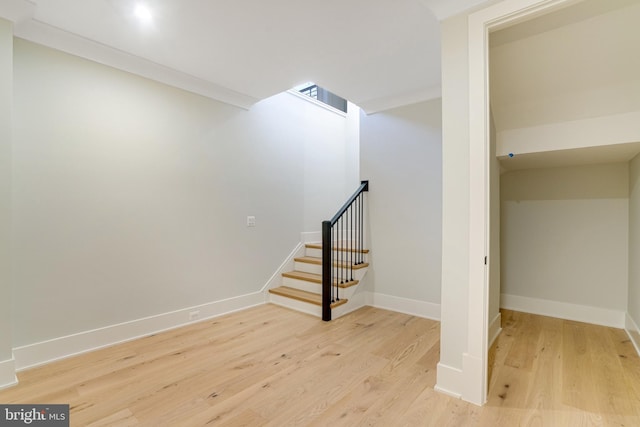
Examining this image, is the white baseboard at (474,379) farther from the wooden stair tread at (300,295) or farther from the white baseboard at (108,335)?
the white baseboard at (108,335)

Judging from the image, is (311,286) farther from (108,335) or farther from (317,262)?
(108,335)

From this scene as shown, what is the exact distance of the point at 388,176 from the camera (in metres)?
3.55

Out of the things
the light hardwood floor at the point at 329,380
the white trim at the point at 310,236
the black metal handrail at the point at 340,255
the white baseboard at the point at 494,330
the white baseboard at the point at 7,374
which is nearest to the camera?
the light hardwood floor at the point at 329,380

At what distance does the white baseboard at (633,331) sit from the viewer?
239cm

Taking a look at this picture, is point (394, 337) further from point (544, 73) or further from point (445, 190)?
point (544, 73)

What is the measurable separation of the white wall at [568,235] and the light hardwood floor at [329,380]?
0.48m

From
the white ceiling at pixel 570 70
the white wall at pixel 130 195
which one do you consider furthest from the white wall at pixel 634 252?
the white wall at pixel 130 195

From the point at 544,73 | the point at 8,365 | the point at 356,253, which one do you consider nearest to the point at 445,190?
the point at 544,73

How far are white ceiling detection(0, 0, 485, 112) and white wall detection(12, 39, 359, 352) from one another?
7.3 inches

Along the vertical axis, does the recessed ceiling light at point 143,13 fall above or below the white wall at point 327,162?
above

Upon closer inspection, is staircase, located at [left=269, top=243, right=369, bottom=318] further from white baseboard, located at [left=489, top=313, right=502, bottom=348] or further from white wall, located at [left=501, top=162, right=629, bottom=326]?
white wall, located at [left=501, top=162, right=629, bottom=326]

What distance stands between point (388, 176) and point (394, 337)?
1.81m

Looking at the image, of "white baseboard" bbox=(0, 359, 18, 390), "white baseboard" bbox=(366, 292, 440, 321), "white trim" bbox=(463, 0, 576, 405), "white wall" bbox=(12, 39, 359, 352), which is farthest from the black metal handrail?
"white baseboard" bbox=(0, 359, 18, 390)

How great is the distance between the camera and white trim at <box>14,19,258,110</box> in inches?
83.7
